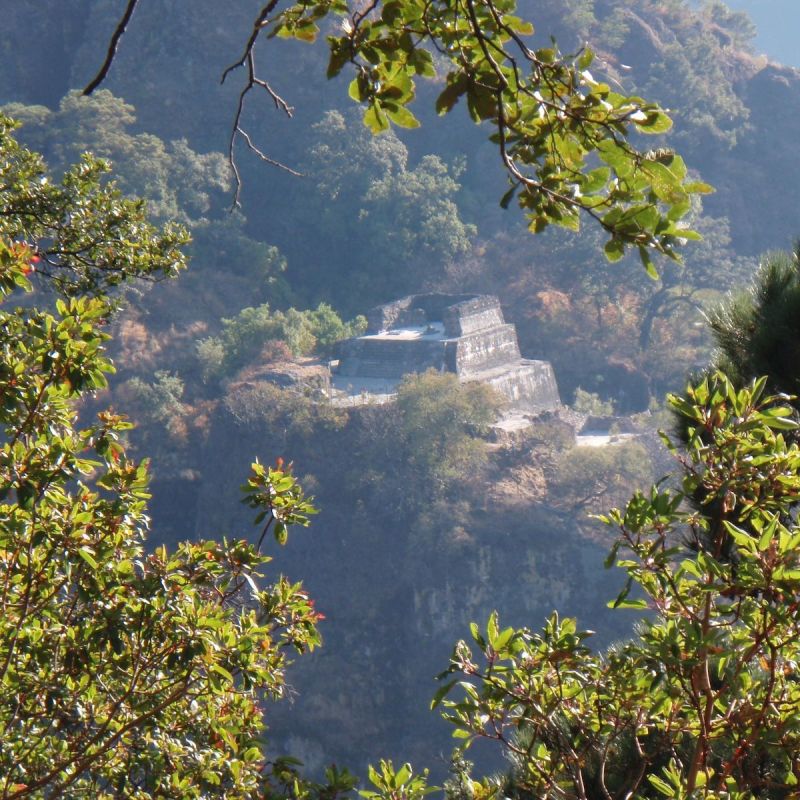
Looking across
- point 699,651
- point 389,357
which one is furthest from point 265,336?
point 699,651

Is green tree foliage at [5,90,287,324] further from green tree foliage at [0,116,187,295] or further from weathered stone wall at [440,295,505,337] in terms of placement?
green tree foliage at [0,116,187,295]

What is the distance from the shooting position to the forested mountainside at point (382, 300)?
16641 mm

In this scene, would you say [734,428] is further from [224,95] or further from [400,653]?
[224,95]

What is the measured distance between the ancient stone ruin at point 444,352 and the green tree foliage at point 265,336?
53 centimetres

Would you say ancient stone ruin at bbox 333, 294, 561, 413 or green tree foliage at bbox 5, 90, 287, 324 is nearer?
ancient stone ruin at bbox 333, 294, 561, 413

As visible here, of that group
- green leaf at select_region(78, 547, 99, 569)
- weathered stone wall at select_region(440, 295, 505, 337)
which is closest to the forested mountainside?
weathered stone wall at select_region(440, 295, 505, 337)

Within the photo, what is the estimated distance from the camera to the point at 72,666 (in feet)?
8.92

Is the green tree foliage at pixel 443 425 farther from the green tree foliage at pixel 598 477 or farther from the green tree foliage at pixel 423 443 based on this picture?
the green tree foliage at pixel 598 477

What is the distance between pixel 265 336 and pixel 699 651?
1912 cm

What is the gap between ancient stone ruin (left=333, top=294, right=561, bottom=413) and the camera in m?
20.2

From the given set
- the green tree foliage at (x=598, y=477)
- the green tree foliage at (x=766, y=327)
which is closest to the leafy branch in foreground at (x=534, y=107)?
the green tree foliage at (x=766, y=327)

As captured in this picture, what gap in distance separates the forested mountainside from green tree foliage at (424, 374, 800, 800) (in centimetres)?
964

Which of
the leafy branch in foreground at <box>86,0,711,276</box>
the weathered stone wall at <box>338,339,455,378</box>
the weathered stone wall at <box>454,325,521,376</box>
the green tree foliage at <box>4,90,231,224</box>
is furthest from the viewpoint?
the green tree foliage at <box>4,90,231,224</box>

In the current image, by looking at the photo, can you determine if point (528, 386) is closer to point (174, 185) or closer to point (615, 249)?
point (174, 185)
